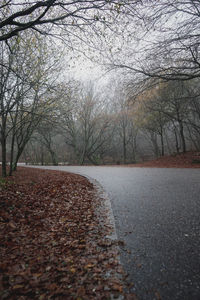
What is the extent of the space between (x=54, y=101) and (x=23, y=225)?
7659mm

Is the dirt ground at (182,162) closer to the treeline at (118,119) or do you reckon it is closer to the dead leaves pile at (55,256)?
the treeline at (118,119)

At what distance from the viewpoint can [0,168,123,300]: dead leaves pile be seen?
1330mm

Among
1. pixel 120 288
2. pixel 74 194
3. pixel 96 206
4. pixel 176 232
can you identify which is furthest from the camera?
pixel 74 194

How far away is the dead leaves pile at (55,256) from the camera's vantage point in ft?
4.36

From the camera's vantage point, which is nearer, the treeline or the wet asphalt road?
the wet asphalt road

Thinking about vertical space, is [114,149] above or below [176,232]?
above

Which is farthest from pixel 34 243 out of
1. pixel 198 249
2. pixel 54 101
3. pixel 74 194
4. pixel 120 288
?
pixel 54 101

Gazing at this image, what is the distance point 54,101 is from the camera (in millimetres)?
8992

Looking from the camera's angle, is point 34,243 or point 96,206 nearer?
point 34,243

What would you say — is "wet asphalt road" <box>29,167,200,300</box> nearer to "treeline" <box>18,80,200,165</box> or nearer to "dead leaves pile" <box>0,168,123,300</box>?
"dead leaves pile" <box>0,168,123,300</box>

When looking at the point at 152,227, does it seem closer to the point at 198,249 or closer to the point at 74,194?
the point at 198,249

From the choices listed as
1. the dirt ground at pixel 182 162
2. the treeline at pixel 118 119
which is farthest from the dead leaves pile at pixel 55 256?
the dirt ground at pixel 182 162

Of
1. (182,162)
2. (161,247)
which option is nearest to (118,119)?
(182,162)

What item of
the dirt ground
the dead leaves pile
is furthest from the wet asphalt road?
the dirt ground
